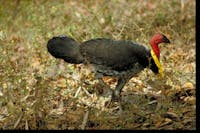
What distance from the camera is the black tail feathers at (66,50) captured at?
18.4 ft

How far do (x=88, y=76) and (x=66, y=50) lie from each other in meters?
1.02

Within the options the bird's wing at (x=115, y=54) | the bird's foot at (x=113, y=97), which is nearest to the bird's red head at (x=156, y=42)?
the bird's wing at (x=115, y=54)

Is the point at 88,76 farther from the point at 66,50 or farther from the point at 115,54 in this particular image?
the point at 115,54

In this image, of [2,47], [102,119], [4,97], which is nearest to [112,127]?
[102,119]

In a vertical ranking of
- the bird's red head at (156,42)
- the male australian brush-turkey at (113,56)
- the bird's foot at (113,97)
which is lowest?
the bird's foot at (113,97)

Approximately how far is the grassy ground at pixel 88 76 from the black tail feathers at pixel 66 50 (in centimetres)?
29

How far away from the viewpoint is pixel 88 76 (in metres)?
6.65

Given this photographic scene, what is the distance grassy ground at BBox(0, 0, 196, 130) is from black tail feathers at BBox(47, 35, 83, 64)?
29 cm

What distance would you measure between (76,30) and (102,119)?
3373 mm

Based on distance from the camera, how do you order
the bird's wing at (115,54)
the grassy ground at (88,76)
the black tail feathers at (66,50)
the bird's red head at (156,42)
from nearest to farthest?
the grassy ground at (88,76) → the bird's wing at (115,54) → the black tail feathers at (66,50) → the bird's red head at (156,42)

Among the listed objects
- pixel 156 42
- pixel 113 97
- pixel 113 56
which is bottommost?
pixel 113 97

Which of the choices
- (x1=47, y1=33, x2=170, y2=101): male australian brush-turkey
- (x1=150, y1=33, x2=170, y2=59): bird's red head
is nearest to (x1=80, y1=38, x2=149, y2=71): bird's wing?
(x1=47, y1=33, x2=170, y2=101): male australian brush-turkey

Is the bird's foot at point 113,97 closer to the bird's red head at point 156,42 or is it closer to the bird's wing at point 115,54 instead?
the bird's wing at point 115,54

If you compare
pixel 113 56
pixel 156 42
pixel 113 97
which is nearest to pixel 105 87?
pixel 113 97
